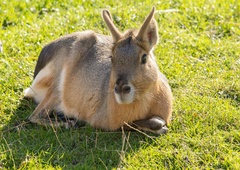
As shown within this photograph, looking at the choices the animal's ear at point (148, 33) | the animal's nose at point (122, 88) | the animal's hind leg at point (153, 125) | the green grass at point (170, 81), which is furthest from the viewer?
the animal's hind leg at point (153, 125)

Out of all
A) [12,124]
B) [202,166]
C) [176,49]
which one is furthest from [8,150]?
[176,49]

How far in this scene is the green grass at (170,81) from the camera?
207 inches

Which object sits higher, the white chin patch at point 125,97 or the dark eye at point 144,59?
the dark eye at point 144,59

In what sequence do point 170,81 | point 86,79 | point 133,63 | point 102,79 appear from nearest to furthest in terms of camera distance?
point 133,63 → point 102,79 → point 86,79 → point 170,81

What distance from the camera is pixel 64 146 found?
217 inches

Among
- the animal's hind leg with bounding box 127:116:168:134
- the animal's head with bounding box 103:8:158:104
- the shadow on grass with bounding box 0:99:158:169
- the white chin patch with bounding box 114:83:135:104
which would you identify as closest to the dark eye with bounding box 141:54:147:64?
the animal's head with bounding box 103:8:158:104

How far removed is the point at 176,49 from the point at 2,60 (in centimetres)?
223

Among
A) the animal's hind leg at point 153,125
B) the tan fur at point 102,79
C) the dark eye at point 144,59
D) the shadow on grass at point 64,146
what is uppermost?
the dark eye at point 144,59

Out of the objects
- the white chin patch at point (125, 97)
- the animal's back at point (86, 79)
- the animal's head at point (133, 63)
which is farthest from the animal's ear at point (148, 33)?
the animal's back at point (86, 79)

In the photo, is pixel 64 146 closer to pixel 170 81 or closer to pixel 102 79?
pixel 102 79

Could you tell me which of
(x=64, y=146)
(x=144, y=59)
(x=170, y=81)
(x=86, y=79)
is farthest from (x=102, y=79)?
(x=170, y=81)

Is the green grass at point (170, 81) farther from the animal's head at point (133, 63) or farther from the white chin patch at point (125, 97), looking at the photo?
the animal's head at point (133, 63)

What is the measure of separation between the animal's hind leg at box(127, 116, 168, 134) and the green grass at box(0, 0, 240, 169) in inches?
3.4

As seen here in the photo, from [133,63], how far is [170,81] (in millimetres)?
1580
